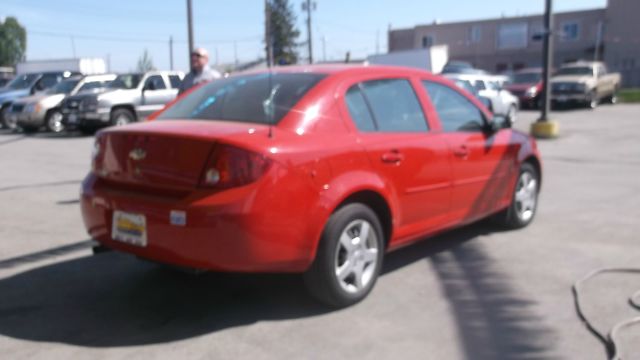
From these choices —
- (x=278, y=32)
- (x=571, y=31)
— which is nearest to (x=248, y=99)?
(x=278, y=32)

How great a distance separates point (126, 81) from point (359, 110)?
47.5ft

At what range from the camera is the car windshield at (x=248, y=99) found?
4.09 m

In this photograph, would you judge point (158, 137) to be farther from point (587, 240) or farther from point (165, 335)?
point (587, 240)

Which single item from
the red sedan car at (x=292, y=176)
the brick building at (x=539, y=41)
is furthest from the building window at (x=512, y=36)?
the red sedan car at (x=292, y=176)

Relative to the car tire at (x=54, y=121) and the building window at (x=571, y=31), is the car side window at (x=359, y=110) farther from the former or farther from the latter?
the building window at (x=571, y=31)

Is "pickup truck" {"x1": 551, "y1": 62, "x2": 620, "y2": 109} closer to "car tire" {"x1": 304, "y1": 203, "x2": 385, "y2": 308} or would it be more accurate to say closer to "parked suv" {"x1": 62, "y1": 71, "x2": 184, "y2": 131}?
"parked suv" {"x1": 62, "y1": 71, "x2": 184, "y2": 131}

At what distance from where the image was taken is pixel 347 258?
4.08 m

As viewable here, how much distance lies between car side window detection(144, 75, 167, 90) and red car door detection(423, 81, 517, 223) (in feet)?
43.6

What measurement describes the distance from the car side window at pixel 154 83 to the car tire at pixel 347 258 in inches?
559

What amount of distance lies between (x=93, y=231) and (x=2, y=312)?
76 centimetres

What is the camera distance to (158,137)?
380cm

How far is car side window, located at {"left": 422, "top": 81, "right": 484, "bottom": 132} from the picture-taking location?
504cm

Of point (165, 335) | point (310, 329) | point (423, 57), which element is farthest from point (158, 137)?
point (423, 57)

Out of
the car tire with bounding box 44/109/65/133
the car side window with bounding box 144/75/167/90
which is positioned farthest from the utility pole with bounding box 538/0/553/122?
the car tire with bounding box 44/109/65/133
